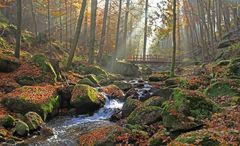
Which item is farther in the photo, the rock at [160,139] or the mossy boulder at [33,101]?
the mossy boulder at [33,101]

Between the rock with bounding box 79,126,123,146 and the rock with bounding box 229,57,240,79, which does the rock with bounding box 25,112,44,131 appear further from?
the rock with bounding box 229,57,240,79

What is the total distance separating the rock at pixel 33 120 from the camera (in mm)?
10727

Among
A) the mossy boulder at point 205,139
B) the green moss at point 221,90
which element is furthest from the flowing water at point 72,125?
the mossy boulder at point 205,139

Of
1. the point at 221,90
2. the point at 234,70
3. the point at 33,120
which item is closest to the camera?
the point at 221,90

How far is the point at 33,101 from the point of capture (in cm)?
1244

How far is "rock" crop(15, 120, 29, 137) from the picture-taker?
33.3ft

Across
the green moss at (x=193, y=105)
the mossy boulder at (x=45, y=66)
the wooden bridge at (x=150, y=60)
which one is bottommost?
the green moss at (x=193, y=105)

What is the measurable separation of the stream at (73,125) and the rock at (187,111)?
328cm

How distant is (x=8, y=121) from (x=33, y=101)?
196cm

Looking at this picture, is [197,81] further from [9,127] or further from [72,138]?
[9,127]

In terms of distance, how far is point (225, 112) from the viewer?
809cm

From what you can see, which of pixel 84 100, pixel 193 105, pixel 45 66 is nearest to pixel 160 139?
pixel 193 105

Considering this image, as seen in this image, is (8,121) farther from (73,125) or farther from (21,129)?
(73,125)

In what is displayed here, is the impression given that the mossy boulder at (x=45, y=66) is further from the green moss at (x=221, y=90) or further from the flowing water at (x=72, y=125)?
the green moss at (x=221, y=90)
